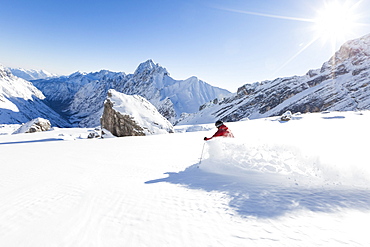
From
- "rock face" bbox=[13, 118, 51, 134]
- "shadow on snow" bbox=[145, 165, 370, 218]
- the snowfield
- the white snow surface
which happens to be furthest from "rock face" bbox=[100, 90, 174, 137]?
"shadow on snow" bbox=[145, 165, 370, 218]

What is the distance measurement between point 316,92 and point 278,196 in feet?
293

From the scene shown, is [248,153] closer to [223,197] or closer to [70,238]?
[223,197]

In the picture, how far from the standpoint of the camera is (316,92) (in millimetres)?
72500

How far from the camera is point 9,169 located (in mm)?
7402

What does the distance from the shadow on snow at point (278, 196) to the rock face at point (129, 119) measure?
59.9ft

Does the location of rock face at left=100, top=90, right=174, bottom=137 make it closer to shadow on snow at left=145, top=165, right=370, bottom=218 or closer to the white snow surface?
the white snow surface

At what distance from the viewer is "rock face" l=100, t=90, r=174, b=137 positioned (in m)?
22.5

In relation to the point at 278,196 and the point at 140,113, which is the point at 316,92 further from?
the point at 278,196

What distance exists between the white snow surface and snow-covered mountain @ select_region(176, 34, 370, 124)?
208ft

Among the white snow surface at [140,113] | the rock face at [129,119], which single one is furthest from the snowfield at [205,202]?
the white snow surface at [140,113]

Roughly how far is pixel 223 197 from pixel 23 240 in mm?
3907

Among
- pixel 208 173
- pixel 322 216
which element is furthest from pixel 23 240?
pixel 322 216

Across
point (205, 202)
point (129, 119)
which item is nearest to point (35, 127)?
point (129, 119)

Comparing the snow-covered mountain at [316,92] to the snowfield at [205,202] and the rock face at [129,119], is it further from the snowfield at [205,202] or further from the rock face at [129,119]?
the snowfield at [205,202]
